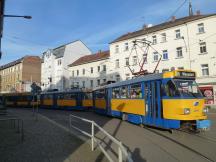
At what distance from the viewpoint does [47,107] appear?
36188 mm

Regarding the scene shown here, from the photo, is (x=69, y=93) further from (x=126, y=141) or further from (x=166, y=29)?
(x=126, y=141)

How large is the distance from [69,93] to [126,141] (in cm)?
2208

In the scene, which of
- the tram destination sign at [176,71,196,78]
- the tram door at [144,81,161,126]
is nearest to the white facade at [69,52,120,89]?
the tram door at [144,81,161,126]

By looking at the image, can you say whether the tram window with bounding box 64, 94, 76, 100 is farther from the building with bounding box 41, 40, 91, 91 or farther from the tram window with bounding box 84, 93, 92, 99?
the building with bounding box 41, 40, 91, 91

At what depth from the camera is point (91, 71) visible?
48469 mm

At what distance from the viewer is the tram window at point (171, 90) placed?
10617mm

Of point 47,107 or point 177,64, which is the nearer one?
point 177,64

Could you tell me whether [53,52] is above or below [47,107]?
above

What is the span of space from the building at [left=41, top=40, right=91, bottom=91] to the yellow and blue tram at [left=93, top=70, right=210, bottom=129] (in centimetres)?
4192

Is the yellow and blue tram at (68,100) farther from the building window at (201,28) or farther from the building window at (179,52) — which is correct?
the building window at (201,28)

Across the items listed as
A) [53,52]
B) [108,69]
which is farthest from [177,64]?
[53,52]

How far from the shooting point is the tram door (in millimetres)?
11333

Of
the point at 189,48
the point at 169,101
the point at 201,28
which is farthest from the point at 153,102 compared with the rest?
the point at 201,28

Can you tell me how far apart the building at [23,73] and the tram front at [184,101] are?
2447 inches
